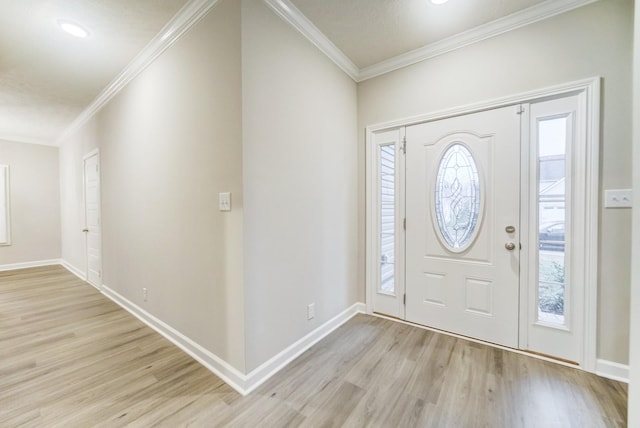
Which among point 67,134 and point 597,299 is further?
point 67,134

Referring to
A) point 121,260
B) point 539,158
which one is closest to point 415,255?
point 539,158

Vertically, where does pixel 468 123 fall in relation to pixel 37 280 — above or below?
above

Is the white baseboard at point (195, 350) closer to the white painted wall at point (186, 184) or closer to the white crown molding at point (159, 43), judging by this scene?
the white painted wall at point (186, 184)

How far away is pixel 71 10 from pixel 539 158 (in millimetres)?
3694

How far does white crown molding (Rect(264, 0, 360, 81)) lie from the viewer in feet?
6.18

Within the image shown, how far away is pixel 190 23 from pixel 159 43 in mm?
496

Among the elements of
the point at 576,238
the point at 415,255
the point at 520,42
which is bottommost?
the point at 415,255

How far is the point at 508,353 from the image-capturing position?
6.91 ft

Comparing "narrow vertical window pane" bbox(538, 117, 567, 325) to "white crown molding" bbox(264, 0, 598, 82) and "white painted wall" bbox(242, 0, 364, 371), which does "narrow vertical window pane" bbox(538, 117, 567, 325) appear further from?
"white painted wall" bbox(242, 0, 364, 371)

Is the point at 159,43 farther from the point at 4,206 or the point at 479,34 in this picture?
the point at 4,206

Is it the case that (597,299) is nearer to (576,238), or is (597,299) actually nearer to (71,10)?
(576,238)

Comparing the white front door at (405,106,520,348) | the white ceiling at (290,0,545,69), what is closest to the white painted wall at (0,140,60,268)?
the white ceiling at (290,0,545,69)

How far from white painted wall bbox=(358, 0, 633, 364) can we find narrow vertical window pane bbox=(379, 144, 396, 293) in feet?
2.51

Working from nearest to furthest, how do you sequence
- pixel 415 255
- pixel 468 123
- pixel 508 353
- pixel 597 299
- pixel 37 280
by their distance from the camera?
pixel 597 299
pixel 508 353
pixel 468 123
pixel 415 255
pixel 37 280
